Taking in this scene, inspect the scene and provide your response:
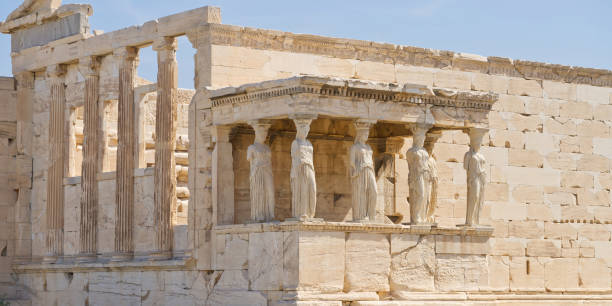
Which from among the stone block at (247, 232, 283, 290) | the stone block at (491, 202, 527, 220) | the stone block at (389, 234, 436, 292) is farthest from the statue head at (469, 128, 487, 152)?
the stone block at (247, 232, 283, 290)

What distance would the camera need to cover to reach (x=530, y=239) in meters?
24.9

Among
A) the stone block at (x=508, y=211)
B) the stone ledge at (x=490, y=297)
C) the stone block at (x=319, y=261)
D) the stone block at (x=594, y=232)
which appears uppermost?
the stone block at (x=508, y=211)

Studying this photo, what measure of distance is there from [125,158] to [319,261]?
5087mm

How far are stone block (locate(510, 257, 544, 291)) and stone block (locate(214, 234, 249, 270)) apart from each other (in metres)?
5.70

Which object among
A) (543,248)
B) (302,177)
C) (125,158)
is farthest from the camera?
(543,248)

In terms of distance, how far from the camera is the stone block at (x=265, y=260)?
796 inches

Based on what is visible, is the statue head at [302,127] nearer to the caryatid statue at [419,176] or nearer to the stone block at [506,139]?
the caryatid statue at [419,176]

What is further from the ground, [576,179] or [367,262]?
[576,179]

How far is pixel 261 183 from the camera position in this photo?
20641 mm

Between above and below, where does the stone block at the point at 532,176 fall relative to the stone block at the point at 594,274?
above

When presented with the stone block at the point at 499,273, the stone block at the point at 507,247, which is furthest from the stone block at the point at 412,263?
the stone block at the point at 507,247

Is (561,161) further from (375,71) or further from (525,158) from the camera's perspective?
(375,71)

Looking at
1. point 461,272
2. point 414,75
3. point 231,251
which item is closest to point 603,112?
point 414,75

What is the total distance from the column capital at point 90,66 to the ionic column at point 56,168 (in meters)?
1.00
